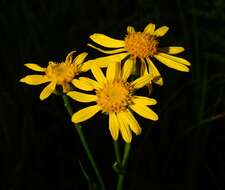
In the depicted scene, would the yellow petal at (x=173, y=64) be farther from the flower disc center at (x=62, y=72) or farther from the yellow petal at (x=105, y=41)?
the flower disc center at (x=62, y=72)

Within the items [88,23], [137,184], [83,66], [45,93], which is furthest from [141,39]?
[88,23]

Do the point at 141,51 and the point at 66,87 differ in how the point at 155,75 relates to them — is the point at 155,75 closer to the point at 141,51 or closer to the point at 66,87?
the point at 141,51

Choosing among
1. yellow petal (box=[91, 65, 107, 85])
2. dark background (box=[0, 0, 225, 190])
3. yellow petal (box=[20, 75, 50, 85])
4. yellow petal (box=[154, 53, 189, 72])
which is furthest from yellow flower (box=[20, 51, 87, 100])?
dark background (box=[0, 0, 225, 190])

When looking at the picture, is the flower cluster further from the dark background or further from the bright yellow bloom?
the dark background

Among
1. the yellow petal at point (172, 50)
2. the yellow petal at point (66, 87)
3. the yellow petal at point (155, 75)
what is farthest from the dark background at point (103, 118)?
the yellow petal at point (66, 87)

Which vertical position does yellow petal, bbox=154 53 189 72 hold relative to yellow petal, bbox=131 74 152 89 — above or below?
above

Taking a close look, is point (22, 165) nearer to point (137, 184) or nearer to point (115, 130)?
point (137, 184)

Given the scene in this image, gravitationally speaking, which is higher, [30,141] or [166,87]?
[166,87]
